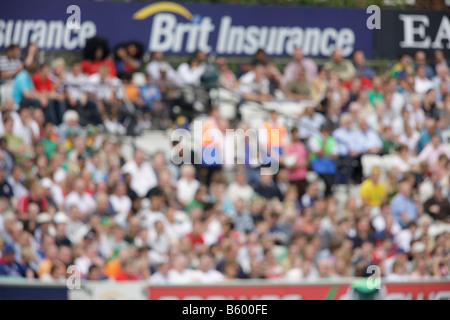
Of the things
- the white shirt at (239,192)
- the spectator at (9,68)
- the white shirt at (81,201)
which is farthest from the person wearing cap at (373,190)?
the spectator at (9,68)

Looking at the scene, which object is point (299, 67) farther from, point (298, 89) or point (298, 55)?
point (298, 89)

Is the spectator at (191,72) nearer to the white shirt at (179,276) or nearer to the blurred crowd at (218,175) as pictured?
the blurred crowd at (218,175)

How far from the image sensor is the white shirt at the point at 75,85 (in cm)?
1695

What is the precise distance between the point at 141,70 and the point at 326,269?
172 inches

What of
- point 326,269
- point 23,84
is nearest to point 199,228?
point 326,269

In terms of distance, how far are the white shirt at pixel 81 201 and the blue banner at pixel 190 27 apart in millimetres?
2951

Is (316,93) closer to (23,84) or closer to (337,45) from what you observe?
(337,45)

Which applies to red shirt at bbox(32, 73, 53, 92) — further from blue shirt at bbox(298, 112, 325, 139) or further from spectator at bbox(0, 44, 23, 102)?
blue shirt at bbox(298, 112, 325, 139)

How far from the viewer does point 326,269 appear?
51.0 feet

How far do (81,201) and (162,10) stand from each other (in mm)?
3901

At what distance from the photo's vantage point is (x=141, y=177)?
16.4 metres

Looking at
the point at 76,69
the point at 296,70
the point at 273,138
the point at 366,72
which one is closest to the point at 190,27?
the point at 296,70

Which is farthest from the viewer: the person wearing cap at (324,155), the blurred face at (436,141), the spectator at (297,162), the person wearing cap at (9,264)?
the blurred face at (436,141)

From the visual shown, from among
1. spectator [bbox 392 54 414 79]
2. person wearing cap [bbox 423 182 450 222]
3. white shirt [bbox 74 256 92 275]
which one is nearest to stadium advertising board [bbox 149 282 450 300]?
white shirt [bbox 74 256 92 275]
